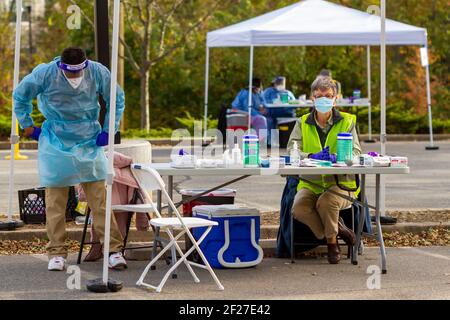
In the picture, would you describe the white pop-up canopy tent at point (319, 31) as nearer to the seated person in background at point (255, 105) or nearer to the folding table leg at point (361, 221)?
the seated person in background at point (255, 105)

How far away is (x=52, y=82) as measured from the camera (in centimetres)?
938

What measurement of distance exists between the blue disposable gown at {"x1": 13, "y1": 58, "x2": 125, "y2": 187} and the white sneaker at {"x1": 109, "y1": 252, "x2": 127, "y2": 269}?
65cm

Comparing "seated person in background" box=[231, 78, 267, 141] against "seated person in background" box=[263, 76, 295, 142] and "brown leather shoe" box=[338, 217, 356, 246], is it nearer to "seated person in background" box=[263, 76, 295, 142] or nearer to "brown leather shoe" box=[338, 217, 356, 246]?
"seated person in background" box=[263, 76, 295, 142]

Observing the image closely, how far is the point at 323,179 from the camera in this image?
9.88 metres

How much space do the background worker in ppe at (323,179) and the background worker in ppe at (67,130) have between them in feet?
5.35

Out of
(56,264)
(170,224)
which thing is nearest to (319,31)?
(56,264)

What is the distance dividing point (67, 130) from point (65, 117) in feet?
0.35

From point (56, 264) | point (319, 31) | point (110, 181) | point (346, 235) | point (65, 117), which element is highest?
point (319, 31)

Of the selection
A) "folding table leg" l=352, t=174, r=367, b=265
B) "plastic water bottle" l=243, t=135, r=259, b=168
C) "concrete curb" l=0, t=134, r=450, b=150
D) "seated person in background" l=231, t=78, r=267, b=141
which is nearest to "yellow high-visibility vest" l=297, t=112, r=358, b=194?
"folding table leg" l=352, t=174, r=367, b=265

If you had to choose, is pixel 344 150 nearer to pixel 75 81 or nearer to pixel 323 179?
pixel 323 179

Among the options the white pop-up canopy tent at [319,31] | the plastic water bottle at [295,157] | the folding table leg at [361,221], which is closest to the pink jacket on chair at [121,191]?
the plastic water bottle at [295,157]
